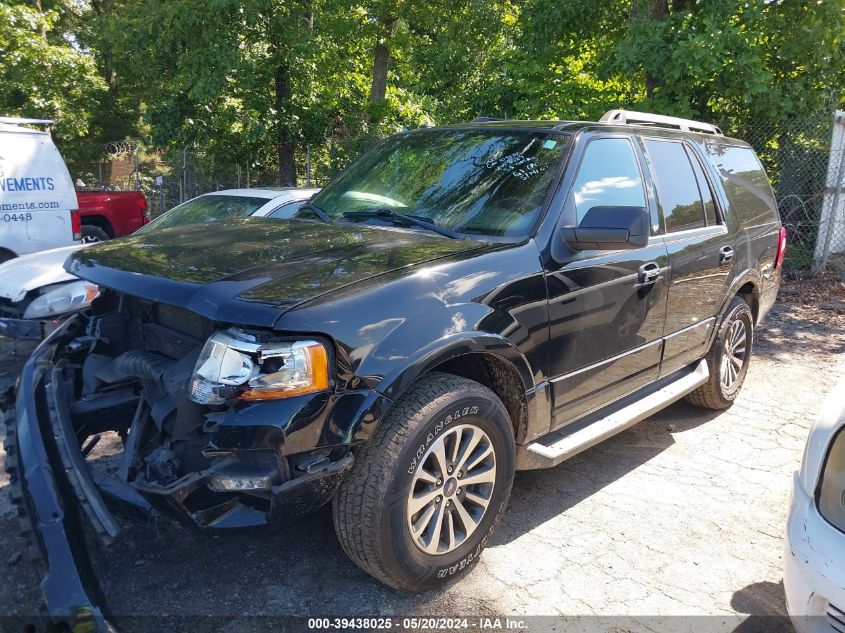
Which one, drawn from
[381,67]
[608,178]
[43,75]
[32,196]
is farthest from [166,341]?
[43,75]

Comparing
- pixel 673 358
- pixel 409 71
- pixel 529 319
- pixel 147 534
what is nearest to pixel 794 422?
pixel 673 358

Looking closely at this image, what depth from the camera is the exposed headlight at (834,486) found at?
7.31 feet

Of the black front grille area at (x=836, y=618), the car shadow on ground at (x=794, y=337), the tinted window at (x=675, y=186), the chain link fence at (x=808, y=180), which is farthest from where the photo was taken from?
the chain link fence at (x=808, y=180)

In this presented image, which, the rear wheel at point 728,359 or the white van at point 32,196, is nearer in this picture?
the rear wheel at point 728,359

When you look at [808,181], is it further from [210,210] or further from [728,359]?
[210,210]

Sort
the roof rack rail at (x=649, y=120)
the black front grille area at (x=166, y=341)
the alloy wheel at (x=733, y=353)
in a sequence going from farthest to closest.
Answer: the alloy wheel at (x=733, y=353) < the roof rack rail at (x=649, y=120) < the black front grille area at (x=166, y=341)

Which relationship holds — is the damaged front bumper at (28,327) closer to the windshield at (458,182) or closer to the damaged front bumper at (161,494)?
the windshield at (458,182)

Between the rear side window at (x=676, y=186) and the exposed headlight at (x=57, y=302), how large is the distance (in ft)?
12.5

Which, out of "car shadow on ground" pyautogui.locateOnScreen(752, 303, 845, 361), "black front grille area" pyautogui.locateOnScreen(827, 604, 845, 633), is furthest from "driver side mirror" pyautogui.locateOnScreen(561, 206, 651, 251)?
"car shadow on ground" pyautogui.locateOnScreen(752, 303, 845, 361)

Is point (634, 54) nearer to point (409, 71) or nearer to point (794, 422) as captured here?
point (794, 422)

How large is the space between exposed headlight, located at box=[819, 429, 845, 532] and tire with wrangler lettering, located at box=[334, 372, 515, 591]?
1.22 m

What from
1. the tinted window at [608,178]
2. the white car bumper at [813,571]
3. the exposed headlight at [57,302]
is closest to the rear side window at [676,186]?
the tinted window at [608,178]

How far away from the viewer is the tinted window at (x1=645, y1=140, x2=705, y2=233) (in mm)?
4129

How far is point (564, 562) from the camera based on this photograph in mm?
3184
